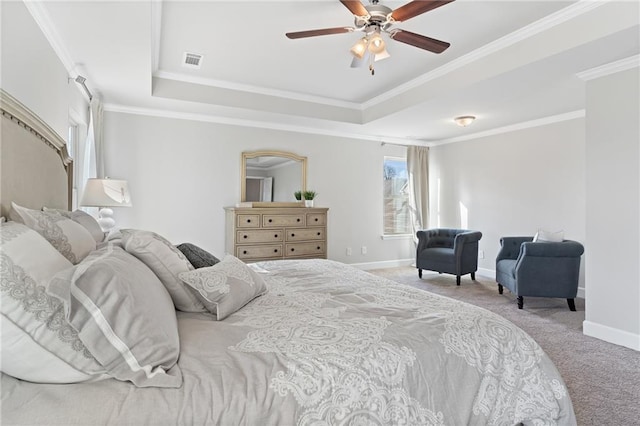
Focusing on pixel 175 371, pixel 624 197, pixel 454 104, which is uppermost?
pixel 454 104

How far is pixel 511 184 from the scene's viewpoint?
554cm

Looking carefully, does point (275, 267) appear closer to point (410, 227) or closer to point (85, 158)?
point (85, 158)

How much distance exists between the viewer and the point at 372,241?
20.6 ft

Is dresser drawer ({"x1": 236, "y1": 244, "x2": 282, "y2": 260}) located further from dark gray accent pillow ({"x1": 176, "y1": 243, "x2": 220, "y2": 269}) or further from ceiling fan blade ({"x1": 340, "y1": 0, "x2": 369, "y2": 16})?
ceiling fan blade ({"x1": 340, "y1": 0, "x2": 369, "y2": 16})

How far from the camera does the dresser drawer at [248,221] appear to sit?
181 inches

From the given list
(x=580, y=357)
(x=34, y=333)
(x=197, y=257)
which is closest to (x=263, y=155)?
(x=197, y=257)

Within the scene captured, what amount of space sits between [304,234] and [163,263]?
3491 millimetres

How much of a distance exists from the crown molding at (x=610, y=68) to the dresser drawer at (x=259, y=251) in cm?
372

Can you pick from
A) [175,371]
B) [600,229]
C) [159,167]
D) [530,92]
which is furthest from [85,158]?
[600,229]

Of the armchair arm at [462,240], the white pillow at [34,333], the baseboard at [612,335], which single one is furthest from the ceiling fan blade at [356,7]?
the armchair arm at [462,240]

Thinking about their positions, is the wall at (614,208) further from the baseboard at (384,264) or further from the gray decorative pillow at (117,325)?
the gray decorative pillow at (117,325)

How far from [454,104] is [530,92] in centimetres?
77

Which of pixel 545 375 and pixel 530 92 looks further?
pixel 530 92

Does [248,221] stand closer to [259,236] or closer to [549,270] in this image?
[259,236]
